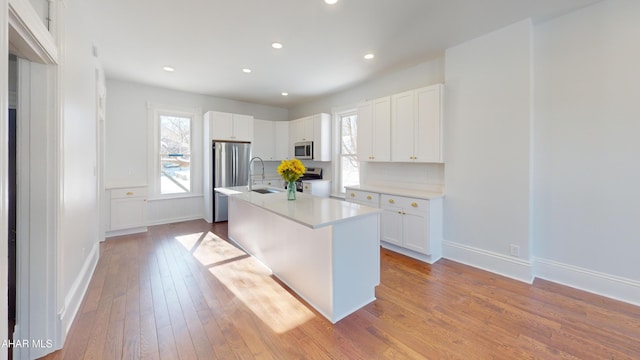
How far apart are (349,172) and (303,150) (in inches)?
49.3

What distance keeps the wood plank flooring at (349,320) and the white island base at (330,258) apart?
119mm

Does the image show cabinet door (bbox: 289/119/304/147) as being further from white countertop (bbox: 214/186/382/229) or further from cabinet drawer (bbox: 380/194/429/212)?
white countertop (bbox: 214/186/382/229)

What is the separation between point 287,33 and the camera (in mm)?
2926

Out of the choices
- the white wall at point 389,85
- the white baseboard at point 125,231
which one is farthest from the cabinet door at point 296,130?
the white baseboard at point 125,231

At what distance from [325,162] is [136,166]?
3.70 meters

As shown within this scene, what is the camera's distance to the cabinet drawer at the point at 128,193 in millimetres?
4293

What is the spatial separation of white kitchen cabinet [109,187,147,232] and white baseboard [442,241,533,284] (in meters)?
4.90

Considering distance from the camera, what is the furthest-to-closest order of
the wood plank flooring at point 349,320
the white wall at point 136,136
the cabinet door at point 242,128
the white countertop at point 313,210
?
the cabinet door at point 242,128, the white wall at point 136,136, the white countertop at point 313,210, the wood plank flooring at point 349,320

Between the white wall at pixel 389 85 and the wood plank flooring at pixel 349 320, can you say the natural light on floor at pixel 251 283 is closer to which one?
the wood plank flooring at pixel 349 320

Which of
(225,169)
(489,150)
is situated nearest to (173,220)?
(225,169)

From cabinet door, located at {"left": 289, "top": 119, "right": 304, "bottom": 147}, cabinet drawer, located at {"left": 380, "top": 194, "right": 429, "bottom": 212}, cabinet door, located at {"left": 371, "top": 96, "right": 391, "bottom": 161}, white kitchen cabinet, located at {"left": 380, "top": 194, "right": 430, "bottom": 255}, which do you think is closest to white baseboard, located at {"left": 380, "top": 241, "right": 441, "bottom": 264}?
white kitchen cabinet, located at {"left": 380, "top": 194, "right": 430, "bottom": 255}

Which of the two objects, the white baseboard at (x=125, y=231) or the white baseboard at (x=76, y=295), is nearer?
the white baseboard at (x=76, y=295)

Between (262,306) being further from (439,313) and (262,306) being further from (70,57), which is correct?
(70,57)

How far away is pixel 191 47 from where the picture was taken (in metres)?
3.29
